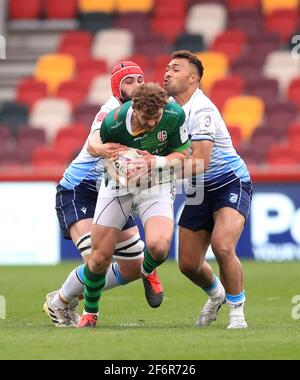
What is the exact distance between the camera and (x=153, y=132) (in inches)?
372

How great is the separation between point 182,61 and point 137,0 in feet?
50.6

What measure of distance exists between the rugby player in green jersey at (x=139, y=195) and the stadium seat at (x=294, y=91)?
1311 cm

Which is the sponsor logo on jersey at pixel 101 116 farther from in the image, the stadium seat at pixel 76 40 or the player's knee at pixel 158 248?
the stadium seat at pixel 76 40

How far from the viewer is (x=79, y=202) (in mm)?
10469

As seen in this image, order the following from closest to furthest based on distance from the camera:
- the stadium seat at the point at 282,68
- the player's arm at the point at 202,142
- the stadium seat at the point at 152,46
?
the player's arm at the point at 202,142, the stadium seat at the point at 282,68, the stadium seat at the point at 152,46

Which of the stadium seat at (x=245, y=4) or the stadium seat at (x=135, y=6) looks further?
the stadium seat at (x=135, y=6)

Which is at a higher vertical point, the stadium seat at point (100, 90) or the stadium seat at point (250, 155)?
the stadium seat at point (100, 90)

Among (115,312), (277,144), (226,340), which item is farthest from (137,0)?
(226,340)

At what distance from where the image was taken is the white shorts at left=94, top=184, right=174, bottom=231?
9586mm

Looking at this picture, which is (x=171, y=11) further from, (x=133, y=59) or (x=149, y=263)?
(x=149, y=263)

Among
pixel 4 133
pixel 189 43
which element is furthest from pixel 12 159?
pixel 189 43

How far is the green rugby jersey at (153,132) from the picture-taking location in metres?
9.41

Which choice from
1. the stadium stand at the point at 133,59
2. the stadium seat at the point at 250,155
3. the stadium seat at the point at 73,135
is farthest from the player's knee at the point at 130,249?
the stadium seat at the point at 73,135

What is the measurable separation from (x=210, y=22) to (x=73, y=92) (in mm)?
3240
